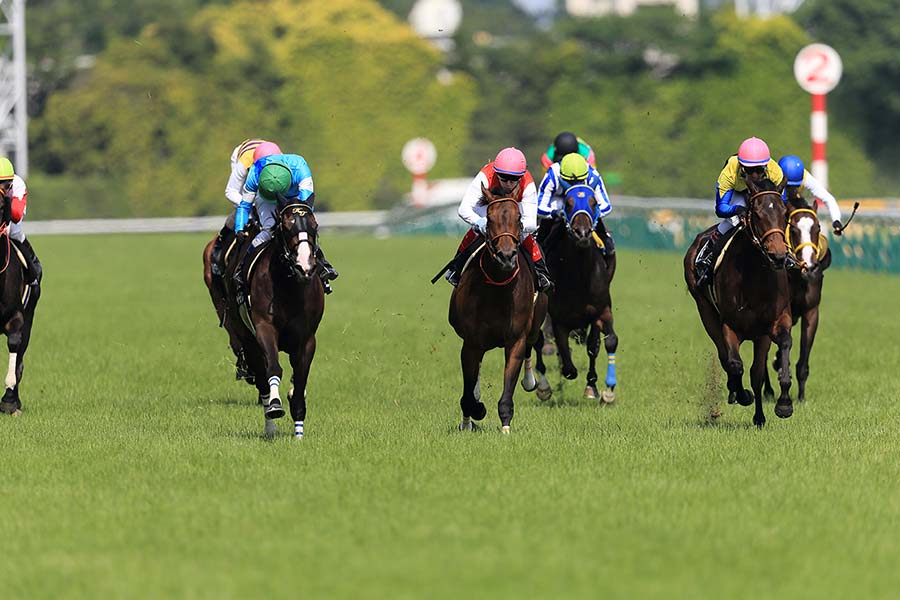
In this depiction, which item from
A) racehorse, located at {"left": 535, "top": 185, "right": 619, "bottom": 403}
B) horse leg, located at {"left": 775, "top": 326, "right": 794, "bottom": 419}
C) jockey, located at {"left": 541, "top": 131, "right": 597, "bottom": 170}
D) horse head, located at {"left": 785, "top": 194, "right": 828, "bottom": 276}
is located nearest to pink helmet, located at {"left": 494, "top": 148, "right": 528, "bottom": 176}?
horse leg, located at {"left": 775, "top": 326, "right": 794, "bottom": 419}

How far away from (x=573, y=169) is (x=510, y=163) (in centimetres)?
287

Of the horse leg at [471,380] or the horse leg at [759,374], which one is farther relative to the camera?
the horse leg at [759,374]

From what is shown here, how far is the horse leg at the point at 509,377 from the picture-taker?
12.4 m

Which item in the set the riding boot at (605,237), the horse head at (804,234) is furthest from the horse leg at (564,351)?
the horse head at (804,234)

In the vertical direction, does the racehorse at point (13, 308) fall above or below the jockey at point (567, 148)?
below

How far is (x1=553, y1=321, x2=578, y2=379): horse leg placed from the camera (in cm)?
1519

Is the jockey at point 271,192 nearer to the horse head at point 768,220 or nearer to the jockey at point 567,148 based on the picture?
the horse head at point 768,220

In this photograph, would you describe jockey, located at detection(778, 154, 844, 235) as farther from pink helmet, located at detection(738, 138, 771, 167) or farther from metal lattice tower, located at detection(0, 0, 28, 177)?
metal lattice tower, located at detection(0, 0, 28, 177)

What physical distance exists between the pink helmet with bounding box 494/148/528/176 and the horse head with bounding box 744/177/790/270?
1.59 metres

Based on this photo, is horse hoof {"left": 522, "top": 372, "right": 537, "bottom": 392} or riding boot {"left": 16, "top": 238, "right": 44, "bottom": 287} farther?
riding boot {"left": 16, "top": 238, "right": 44, "bottom": 287}

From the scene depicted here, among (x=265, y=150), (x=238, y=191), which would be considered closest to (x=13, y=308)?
(x=238, y=191)

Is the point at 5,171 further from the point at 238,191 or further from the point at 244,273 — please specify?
the point at 244,273

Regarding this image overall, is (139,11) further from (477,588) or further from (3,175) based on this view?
(477,588)

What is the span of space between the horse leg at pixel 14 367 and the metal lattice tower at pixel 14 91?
44908 mm
